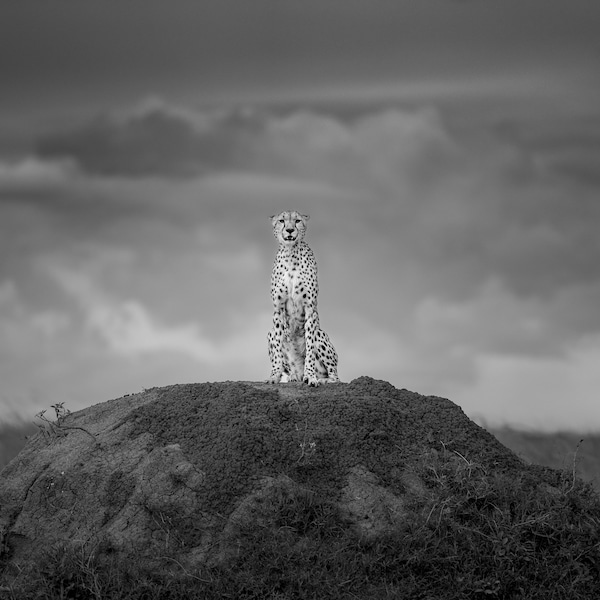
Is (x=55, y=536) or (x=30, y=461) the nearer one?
(x=55, y=536)

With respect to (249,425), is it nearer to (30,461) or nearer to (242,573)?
(242,573)

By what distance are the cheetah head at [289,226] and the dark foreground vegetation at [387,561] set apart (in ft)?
11.6

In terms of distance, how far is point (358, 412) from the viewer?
1085 centimetres

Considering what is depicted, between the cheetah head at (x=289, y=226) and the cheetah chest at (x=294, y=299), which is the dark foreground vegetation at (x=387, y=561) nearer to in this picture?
the cheetah chest at (x=294, y=299)

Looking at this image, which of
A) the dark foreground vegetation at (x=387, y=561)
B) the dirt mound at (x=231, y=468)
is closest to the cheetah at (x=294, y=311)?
the dirt mound at (x=231, y=468)

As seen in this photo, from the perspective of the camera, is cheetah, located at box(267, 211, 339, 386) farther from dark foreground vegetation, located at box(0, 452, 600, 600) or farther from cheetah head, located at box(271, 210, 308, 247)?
dark foreground vegetation, located at box(0, 452, 600, 600)

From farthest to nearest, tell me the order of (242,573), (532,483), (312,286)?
1. (312,286)
2. (532,483)
3. (242,573)

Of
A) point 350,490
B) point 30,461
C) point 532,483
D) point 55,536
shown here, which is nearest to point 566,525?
point 532,483

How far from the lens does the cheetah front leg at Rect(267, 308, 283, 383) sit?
40.4ft

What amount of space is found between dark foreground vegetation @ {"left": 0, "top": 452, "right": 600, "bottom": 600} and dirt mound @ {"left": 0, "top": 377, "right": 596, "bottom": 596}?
8 cm

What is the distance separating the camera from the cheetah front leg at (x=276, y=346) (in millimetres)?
12312

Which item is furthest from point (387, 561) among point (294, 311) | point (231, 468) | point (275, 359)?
point (294, 311)

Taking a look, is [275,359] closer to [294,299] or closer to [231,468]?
[294,299]

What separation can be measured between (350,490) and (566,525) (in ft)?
7.67
